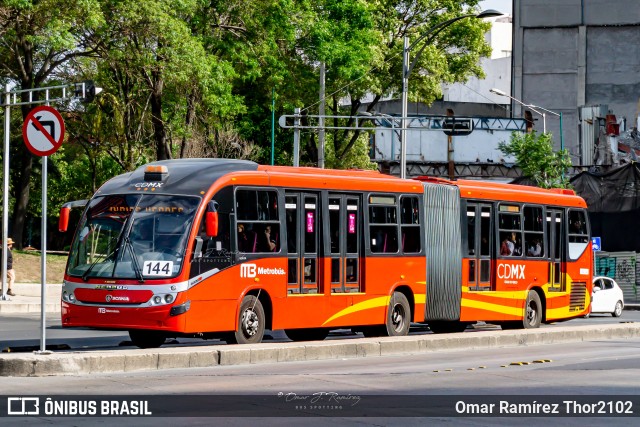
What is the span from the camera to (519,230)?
2714cm

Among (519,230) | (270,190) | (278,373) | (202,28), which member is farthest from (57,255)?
(278,373)

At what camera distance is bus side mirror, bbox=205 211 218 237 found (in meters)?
18.9

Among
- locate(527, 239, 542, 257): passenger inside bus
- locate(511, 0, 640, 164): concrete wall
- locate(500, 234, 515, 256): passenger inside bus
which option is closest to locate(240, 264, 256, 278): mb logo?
locate(500, 234, 515, 256): passenger inside bus

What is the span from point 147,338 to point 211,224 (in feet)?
8.18

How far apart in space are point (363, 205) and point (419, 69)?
134 feet

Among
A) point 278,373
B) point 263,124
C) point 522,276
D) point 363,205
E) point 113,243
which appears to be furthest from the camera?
point 263,124

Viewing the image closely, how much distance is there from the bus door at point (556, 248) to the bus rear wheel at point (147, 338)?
36.5ft

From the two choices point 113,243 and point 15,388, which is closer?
point 15,388

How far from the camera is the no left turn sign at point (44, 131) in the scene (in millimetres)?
15273

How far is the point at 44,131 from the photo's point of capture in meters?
15.4

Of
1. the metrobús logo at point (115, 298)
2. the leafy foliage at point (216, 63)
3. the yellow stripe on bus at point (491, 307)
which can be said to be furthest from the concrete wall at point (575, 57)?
the metrobús logo at point (115, 298)

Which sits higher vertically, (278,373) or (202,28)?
(202,28)

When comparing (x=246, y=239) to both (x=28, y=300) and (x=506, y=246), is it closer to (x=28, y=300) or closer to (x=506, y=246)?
(x=506, y=246)

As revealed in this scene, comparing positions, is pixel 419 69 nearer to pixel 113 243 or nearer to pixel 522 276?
pixel 522 276
